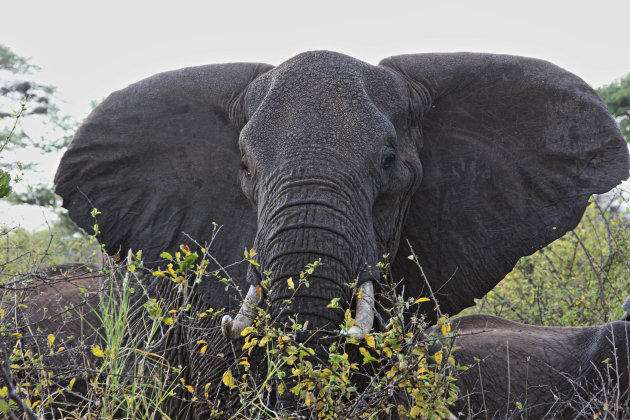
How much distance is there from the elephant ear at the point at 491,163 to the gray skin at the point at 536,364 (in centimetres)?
46

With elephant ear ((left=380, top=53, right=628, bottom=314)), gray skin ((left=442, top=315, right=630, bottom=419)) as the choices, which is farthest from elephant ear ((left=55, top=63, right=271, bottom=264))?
gray skin ((left=442, top=315, right=630, bottom=419))

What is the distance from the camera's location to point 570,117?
15.8 feet

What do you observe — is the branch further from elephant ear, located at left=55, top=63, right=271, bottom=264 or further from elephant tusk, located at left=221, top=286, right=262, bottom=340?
elephant ear, located at left=55, top=63, right=271, bottom=264

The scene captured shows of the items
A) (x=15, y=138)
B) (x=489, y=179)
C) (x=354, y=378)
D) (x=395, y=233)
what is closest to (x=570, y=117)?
(x=489, y=179)

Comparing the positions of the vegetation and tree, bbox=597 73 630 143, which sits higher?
the vegetation

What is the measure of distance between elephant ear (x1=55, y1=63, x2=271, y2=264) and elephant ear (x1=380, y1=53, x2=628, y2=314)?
95cm

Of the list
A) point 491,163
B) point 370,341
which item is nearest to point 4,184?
point 370,341

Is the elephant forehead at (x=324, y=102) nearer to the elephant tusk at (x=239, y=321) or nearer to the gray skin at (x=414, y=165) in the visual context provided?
the gray skin at (x=414, y=165)

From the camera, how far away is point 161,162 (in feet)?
16.1

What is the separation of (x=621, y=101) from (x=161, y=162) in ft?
39.2

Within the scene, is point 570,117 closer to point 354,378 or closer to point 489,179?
point 489,179

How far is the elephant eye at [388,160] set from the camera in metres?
4.22

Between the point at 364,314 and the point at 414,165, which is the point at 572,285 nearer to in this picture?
the point at 414,165

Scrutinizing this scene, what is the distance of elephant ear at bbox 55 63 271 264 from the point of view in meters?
4.77
